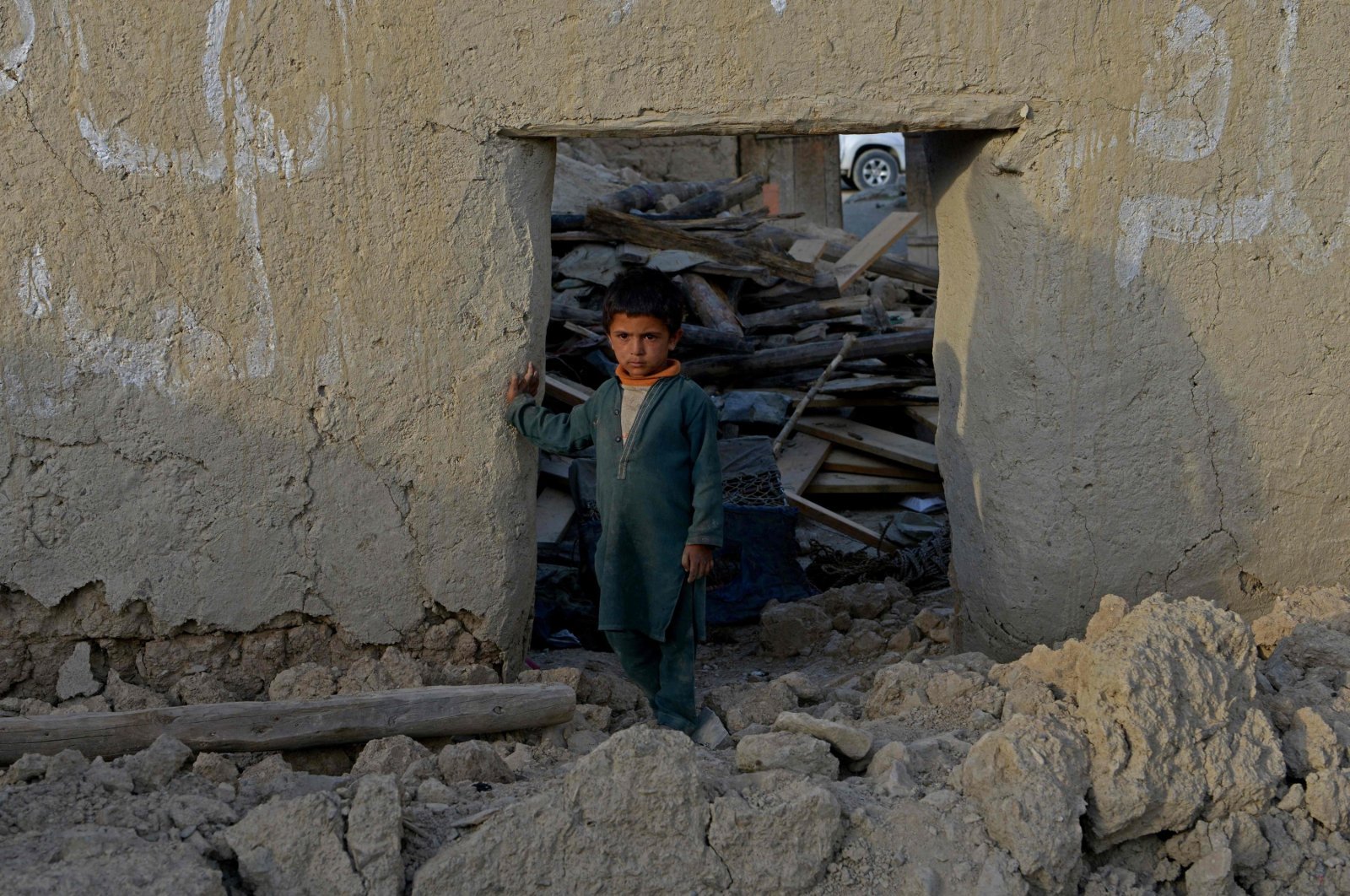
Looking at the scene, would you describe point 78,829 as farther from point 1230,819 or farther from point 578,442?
point 1230,819

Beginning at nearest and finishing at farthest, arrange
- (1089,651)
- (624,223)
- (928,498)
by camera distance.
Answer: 1. (1089,651)
2. (928,498)
3. (624,223)

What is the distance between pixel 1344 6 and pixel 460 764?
2887mm

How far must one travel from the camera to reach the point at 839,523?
19.0ft

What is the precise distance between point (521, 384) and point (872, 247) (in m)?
5.36

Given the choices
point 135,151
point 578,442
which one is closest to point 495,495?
point 578,442

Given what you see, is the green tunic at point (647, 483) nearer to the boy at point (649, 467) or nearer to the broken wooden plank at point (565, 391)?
the boy at point (649, 467)

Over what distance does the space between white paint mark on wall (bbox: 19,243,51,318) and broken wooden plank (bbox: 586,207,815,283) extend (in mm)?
4336

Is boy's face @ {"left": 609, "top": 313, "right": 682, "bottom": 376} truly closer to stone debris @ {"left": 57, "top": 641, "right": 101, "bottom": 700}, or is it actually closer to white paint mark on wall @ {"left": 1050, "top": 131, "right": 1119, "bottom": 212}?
white paint mark on wall @ {"left": 1050, "top": 131, "right": 1119, "bottom": 212}

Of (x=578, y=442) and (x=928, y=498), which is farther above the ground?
(x=578, y=442)

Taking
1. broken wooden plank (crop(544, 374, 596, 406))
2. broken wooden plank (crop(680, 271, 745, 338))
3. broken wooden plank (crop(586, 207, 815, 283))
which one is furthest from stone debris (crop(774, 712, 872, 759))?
broken wooden plank (crop(586, 207, 815, 283))

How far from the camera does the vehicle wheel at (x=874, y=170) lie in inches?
685

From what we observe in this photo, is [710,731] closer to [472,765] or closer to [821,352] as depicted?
[472,765]

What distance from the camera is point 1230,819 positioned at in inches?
102

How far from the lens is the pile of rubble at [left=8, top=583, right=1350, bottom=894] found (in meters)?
2.37
